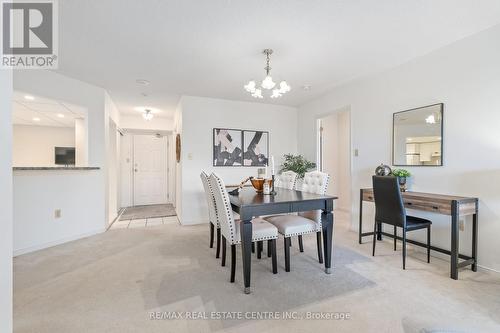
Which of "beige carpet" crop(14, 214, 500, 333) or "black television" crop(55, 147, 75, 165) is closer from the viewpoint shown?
"beige carpet" crop(14, 214, 500, 333)

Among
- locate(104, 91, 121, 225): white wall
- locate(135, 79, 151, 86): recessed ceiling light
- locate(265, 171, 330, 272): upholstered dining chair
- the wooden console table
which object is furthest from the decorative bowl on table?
locate(104, 91, 121, 225): white wall

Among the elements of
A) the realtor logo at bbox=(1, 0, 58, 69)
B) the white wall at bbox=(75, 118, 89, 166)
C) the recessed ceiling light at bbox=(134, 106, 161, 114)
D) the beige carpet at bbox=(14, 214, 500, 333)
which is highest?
the realtor logo at bbox=(1, 0, 58, 69)

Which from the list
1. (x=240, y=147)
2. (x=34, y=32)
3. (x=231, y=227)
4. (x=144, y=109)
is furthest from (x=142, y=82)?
(x=231, y=227)

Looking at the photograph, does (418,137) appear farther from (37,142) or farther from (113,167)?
(37,142)

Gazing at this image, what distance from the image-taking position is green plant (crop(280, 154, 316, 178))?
15.3ft

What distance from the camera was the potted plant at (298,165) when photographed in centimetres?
468

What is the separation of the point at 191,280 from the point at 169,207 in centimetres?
402

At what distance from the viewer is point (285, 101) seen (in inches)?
191

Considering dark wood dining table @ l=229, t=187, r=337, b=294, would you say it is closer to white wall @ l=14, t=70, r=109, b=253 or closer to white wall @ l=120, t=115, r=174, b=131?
white wall @ l=14, t=70, r=109, b=253

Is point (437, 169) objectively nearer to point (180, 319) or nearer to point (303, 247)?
point (303, 247)

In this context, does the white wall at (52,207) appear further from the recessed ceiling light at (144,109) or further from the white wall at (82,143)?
the recessed ceiling light at (144,109)

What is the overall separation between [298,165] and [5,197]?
14.0 feet

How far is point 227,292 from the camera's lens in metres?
1.98

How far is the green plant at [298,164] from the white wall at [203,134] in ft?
1.59
